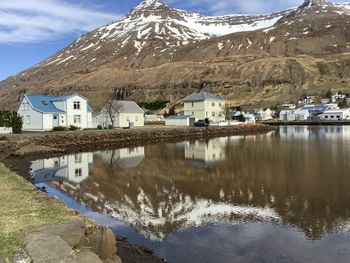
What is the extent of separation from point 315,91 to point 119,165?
430 feet

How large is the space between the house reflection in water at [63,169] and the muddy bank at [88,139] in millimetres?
3248

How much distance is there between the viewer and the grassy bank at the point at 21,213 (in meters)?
8.10

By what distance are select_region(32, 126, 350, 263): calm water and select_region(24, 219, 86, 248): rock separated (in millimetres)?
3350

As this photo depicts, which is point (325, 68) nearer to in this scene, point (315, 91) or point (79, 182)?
point (315, 91)

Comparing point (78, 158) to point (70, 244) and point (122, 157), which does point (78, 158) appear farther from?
point (70, 244)

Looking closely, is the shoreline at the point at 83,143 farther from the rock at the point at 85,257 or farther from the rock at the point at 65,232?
the rock at the point at 85,257

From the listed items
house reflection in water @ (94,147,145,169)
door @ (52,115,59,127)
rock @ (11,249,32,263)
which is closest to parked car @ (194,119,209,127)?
door @ (52,115,59,127)

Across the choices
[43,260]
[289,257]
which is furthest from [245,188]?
[43,260]

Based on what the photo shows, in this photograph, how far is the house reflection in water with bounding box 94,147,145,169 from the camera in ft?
103

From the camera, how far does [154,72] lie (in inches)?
7249

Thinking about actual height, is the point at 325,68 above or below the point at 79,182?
above

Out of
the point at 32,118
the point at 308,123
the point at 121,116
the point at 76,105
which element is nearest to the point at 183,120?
the point at 121,116

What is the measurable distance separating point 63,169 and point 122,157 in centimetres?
818

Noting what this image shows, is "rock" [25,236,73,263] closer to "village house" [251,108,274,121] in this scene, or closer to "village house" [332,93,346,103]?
"village house" [251,108,274,121]
